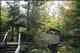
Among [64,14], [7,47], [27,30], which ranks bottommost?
[7,47]

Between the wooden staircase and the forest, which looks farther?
the wooden staircase

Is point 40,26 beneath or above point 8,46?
above

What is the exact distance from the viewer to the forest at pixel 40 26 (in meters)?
10.6

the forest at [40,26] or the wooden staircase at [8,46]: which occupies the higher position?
the forest at [40,26]

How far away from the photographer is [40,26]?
11320 mm

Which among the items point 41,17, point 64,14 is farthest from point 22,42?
point 64,14

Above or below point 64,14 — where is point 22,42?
below

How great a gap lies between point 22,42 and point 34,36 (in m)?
0.76

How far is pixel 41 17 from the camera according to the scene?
11.3 m

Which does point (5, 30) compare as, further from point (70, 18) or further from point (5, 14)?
point (70, 18)

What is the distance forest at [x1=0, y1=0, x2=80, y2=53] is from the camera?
1059cm

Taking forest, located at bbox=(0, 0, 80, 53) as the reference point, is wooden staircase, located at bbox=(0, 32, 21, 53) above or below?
below

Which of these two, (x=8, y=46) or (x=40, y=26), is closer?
(x=40, y=26)

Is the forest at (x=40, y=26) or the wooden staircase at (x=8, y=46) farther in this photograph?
the wooden staircase at (x=8, y=46)
